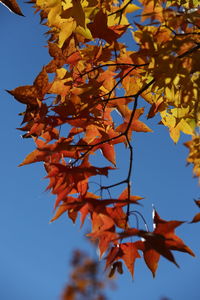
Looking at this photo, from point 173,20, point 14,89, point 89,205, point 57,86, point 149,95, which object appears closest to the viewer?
point 89,205

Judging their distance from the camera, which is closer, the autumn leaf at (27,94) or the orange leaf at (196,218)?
the orange leaf at (196,218)

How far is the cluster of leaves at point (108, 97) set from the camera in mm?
954

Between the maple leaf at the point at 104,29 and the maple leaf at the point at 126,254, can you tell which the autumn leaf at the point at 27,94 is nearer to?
the maple leaf at the point at 104,29

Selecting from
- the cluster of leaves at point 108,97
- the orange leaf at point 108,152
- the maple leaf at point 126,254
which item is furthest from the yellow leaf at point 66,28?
the maple leaf at point 126,254

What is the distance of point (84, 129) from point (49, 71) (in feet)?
0.91

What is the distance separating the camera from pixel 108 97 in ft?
4.12

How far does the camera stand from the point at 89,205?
90 centimetres

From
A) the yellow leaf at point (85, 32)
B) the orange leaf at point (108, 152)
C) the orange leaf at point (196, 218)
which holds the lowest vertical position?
the orange leaf at point (196, 218)

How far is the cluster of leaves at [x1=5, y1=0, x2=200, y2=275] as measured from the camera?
95 cm

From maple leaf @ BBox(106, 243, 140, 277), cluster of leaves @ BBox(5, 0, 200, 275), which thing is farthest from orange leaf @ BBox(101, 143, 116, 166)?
maple leaf @ BBox(106, 243, 140, 277)

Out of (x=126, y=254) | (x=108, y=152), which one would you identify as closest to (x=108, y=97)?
(x=108, y=152)

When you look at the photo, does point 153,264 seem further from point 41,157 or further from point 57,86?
point 57,86

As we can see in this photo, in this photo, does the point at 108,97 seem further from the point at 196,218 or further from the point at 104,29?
the point at 196,218

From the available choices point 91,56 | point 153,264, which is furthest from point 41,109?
point 153,264
